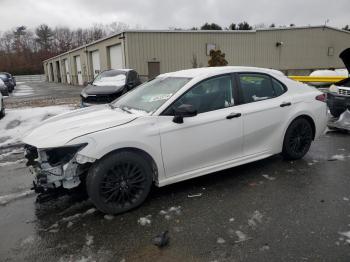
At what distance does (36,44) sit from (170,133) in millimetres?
84293

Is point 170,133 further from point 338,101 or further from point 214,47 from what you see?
point 214,47

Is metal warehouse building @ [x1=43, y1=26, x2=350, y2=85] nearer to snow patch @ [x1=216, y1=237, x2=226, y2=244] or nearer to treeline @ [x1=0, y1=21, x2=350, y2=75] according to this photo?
snow patch @ [x1=216, y1=237, x2=226, y2=244]

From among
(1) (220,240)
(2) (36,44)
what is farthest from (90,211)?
(2) (36,44)

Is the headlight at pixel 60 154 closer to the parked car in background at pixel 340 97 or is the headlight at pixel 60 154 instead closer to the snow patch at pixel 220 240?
the snow patch at pixel 220 240

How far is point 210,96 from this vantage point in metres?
4.22

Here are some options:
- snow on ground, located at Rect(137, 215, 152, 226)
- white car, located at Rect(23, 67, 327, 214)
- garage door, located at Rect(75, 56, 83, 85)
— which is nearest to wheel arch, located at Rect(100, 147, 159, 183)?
white car, located at Rect(23, 67, 327, 214)

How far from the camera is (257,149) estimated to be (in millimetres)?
4637

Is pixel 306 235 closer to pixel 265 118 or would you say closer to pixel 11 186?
pixel 265 118

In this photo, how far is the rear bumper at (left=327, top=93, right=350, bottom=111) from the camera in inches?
281

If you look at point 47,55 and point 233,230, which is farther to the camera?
point 47,55

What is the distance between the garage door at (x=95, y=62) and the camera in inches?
1065

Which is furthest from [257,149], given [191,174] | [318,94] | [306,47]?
[306,47]

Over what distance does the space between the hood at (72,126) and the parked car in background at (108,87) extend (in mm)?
6583

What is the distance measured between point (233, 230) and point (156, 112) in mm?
1573
